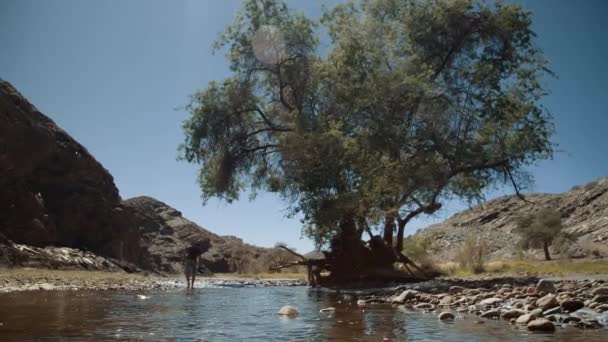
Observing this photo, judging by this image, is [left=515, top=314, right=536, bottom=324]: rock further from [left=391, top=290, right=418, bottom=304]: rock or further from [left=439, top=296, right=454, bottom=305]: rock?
[left=391, top=290, right=418, bottom=304]: rock

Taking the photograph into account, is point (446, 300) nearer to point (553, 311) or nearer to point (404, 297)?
point (404, 297)

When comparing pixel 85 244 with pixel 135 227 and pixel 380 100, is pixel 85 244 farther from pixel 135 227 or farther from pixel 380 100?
pixel 380 100

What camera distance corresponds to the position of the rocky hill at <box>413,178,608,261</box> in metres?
53.7

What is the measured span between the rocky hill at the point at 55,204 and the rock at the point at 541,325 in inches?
955

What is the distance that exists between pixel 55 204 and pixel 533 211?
69165 millimetres

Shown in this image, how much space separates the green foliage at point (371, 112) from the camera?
67.7 ft

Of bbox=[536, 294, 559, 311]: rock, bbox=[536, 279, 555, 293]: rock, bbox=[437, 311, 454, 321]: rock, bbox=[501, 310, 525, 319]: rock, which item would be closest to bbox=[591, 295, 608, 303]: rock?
bbox=[536, 294, 559, 311]: rock

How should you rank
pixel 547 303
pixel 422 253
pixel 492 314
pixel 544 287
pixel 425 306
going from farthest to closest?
pixel 422 253
pixel 544 287
pixel 425 306
pixel 492 314
pixel 547 303

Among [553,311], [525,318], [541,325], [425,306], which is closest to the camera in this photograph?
[541,325]

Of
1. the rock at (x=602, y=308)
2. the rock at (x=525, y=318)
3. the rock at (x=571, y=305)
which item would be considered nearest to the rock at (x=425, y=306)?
the rock at (x=571, y=305)

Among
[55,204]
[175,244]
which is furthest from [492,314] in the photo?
[175,244]

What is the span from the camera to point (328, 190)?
2109 centimetres

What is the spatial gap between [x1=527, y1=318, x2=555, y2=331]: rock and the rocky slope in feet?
141

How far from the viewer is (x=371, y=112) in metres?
22.0
